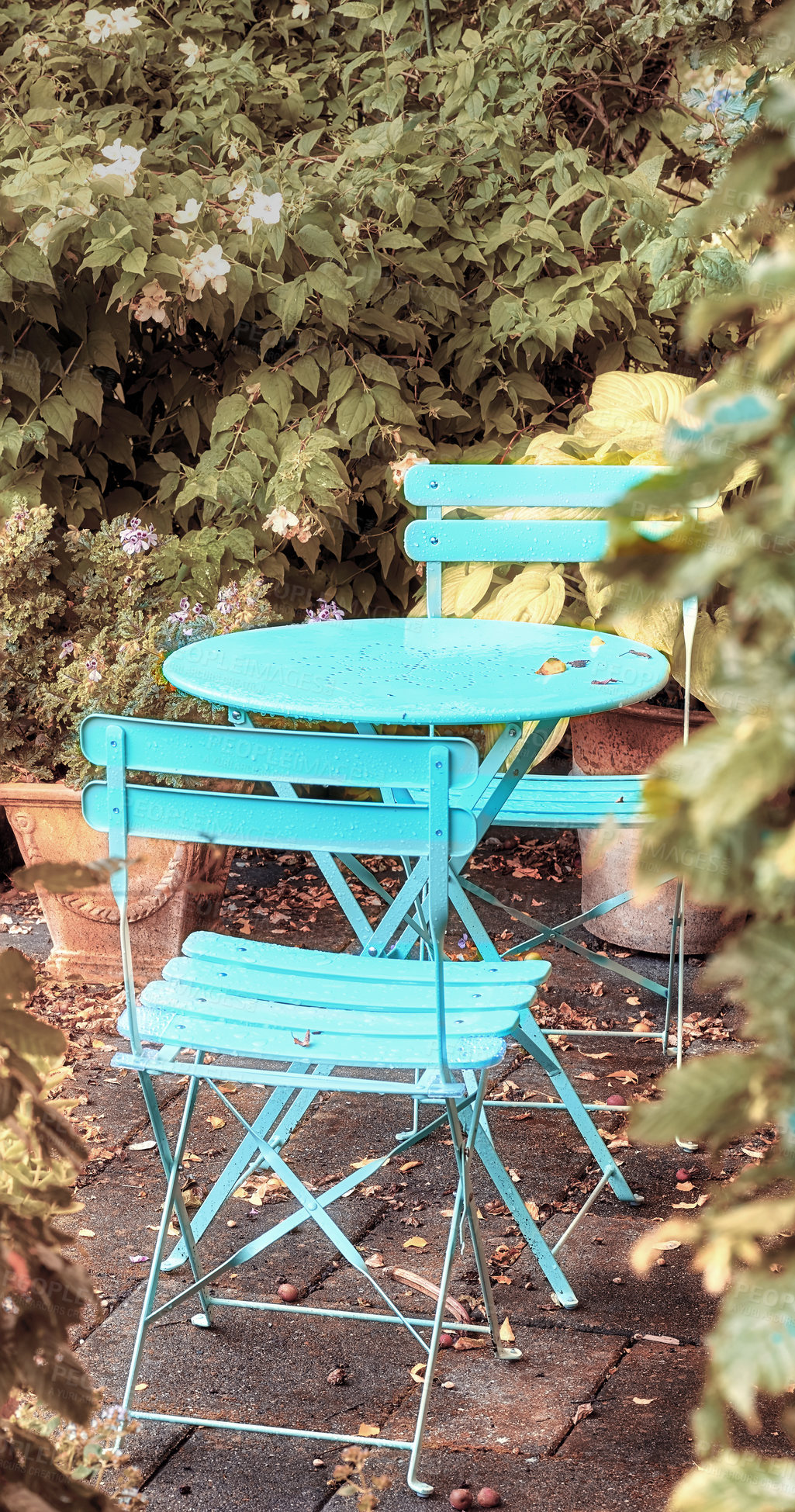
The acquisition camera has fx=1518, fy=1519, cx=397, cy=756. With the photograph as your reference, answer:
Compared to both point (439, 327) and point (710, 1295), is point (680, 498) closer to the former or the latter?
point (710, 1295)

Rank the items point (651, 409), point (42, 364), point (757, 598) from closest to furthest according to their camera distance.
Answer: point (757, 598)
point (651, 409)
point (42, 364)

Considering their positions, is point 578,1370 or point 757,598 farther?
point 578,1370

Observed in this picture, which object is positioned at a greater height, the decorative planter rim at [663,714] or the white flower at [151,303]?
the white flower at [151,303]

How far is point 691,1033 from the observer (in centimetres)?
358

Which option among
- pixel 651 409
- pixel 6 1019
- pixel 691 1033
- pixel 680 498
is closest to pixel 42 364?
pixel 651 409

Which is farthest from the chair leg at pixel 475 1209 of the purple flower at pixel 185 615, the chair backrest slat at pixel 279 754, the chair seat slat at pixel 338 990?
the purple flower at pixel 185 615

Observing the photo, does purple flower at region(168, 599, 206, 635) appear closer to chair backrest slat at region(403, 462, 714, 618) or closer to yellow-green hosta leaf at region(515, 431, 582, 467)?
chair backrest slat at region(403, 462, 714, 618)

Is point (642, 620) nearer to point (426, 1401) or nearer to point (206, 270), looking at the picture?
point (206, 270)

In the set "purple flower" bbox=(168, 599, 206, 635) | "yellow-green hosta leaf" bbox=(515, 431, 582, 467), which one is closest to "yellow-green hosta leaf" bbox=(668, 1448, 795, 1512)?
"purple flower" bbox=(168, 599, 206, 635)

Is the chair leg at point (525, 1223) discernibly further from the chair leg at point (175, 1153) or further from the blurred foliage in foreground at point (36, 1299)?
the blurred foliage in foreground at point (36, 1299)

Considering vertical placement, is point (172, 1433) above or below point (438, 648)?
below

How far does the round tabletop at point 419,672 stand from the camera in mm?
2322

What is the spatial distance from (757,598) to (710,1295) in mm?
2076

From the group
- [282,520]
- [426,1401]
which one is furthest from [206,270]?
[426,1401]
